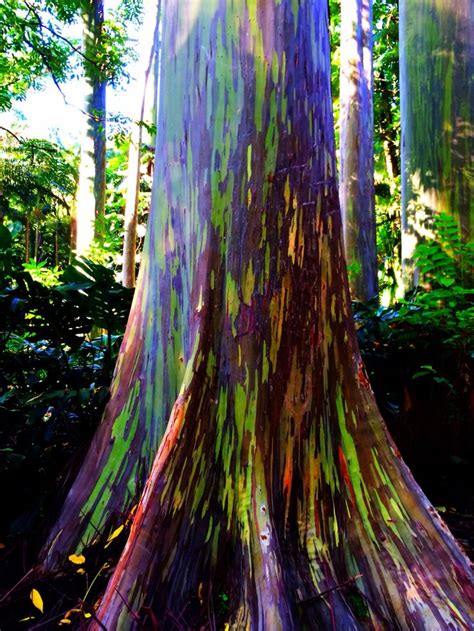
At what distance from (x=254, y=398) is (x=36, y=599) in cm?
116

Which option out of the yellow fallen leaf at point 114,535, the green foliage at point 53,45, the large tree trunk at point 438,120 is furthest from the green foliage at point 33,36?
the yellow fallen leaf at point 114,535

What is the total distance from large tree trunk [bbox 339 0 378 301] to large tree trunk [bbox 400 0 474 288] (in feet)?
13.1

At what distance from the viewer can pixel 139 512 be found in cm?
178

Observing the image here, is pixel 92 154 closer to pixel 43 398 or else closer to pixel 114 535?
pixel 43 398

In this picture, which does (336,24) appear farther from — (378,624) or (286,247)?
(378,624)

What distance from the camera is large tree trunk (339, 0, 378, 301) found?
8.59 meters

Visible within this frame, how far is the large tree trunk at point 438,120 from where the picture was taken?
4.21 metres

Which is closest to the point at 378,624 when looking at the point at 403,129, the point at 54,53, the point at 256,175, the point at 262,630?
the point at 262,630

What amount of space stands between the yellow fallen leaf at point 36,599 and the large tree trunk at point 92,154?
9.58 m

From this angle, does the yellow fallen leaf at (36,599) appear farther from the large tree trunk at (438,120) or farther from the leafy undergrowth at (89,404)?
the large tree trunk at (438,120)

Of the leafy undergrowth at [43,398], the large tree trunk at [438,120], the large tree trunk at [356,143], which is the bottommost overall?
the leafy undergrowth at [43,398]

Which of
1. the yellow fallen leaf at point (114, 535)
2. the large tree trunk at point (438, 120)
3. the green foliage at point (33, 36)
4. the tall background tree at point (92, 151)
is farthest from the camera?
the tall background tree at point (92, 151)

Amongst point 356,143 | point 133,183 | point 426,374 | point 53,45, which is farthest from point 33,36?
point 426,374

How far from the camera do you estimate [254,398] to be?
1.95 m
